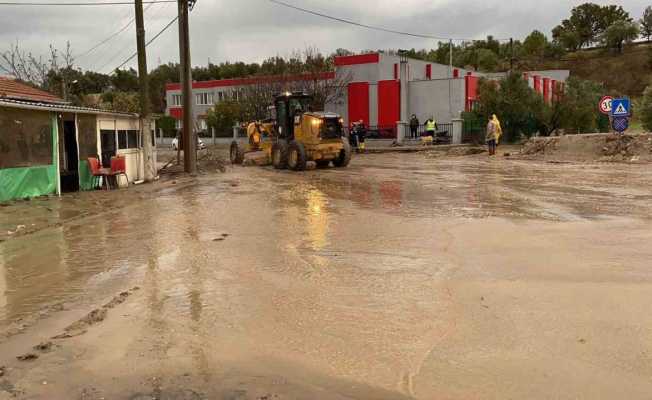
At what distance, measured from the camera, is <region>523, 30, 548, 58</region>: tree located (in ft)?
298

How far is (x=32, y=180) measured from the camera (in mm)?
14688

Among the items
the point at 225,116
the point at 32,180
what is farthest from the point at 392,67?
the point at 32,180

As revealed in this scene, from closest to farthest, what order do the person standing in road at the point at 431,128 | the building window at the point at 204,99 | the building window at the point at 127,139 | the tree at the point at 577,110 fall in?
1. the building window at the point at 127,139
2. the tree at the point at 577,110
3. the person standing in road at the point at 431,128
4. the building window at the point at 204,99

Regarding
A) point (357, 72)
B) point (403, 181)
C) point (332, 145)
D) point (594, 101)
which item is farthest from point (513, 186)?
point (357, 72)

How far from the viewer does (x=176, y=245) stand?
30.2 feet

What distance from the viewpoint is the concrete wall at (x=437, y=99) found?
4266cm

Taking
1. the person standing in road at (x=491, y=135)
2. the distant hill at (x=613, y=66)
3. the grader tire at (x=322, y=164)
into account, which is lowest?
the grader tire at (x=322, y=164)

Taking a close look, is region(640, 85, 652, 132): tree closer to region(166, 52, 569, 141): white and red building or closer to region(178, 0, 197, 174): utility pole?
region(166, 52, 569, 141): white and red building

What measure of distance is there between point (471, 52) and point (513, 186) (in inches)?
2985

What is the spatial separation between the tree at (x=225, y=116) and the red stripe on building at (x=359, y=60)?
9.76 meters

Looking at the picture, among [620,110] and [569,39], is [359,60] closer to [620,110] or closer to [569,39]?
[620,110]

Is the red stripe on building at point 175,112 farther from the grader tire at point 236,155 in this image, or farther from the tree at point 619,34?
the tree at point 619,34

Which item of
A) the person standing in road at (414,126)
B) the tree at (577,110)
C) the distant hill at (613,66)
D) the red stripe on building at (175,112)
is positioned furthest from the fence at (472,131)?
the distant hill at (613,66)

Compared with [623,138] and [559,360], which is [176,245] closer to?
[559,360]
